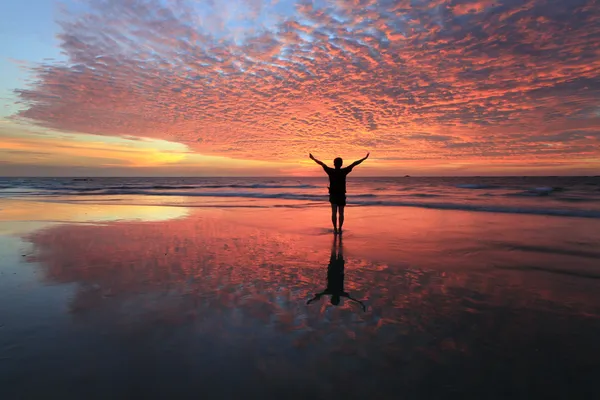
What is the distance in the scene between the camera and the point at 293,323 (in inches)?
166

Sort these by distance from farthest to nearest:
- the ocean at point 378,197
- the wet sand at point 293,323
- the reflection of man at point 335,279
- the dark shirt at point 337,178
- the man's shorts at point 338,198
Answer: the ocean at point 378,197, the man's shorts at point 338,198, the dark shirt at point 337,178, the reflection of man at point 335,279, the wet sand at point 293,323

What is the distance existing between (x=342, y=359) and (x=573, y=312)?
3.51 metres

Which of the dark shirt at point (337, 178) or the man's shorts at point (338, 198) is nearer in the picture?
the dark shirt at point (337, 178)

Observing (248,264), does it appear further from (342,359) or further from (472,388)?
(472,388)

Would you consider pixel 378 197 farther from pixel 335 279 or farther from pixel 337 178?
pixel 335 279

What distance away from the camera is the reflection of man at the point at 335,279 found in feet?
16.9

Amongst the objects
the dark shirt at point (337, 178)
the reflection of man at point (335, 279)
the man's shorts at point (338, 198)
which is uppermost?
the dark shirt at point (337, 178)

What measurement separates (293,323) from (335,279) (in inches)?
81.9

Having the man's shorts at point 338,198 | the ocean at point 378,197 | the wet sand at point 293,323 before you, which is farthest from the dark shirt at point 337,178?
the ocean at point 378,197

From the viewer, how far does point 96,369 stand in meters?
3.22

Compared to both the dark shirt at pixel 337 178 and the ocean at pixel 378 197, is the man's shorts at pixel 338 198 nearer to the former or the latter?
the dark shirt at pixel 337 178

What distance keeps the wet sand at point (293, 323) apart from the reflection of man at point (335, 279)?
0.12m

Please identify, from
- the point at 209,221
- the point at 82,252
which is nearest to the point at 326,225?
the point at 209,221

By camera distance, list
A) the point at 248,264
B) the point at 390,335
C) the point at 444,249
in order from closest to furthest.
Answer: the point at 390,335 → the point at 248,264 → the point at 444,249
